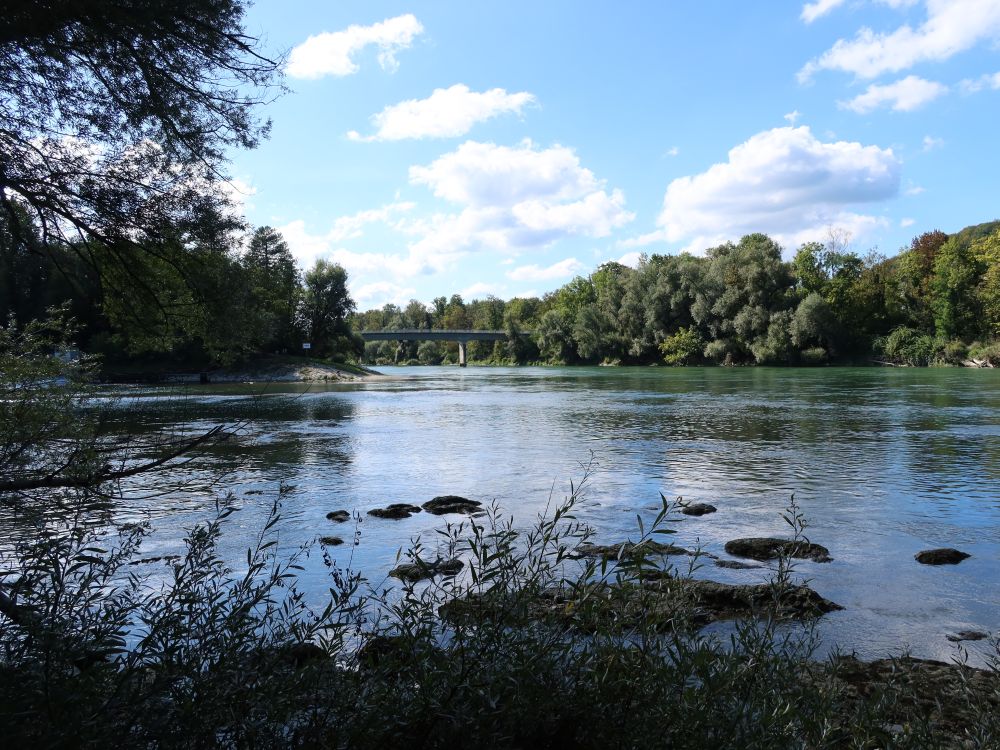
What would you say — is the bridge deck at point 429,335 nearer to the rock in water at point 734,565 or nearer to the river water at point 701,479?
the river water at point 701,479

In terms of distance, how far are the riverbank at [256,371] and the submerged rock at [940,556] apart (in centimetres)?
6279

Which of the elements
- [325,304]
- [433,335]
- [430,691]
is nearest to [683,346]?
[433,335]

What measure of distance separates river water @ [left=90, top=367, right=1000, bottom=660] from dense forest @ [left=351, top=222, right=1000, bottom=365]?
2153 inches

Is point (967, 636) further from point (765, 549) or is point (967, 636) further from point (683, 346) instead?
point (683, 346)

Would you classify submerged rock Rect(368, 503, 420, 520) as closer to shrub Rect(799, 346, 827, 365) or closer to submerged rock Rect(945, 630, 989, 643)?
submerged rock Rect(945, 630, 989, 643)

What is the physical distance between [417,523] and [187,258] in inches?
274

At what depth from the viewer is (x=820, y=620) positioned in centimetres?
796

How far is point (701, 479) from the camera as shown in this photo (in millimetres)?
17469

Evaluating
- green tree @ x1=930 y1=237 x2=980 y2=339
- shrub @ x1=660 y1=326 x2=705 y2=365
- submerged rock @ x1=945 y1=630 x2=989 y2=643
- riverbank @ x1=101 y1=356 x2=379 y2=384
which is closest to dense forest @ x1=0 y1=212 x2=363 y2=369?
submerged rock @ x1=945 y1=630 x2=989 y2=643

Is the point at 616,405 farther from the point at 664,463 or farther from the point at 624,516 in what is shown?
the point at 624,516

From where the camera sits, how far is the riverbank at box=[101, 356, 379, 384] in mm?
68062

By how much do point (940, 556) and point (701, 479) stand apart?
7120 millimetres

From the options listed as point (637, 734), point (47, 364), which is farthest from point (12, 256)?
point (637, 734)

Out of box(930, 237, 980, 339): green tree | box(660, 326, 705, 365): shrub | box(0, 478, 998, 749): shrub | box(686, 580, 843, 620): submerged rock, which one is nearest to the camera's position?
box(0, 478, 998, 749): shrub
